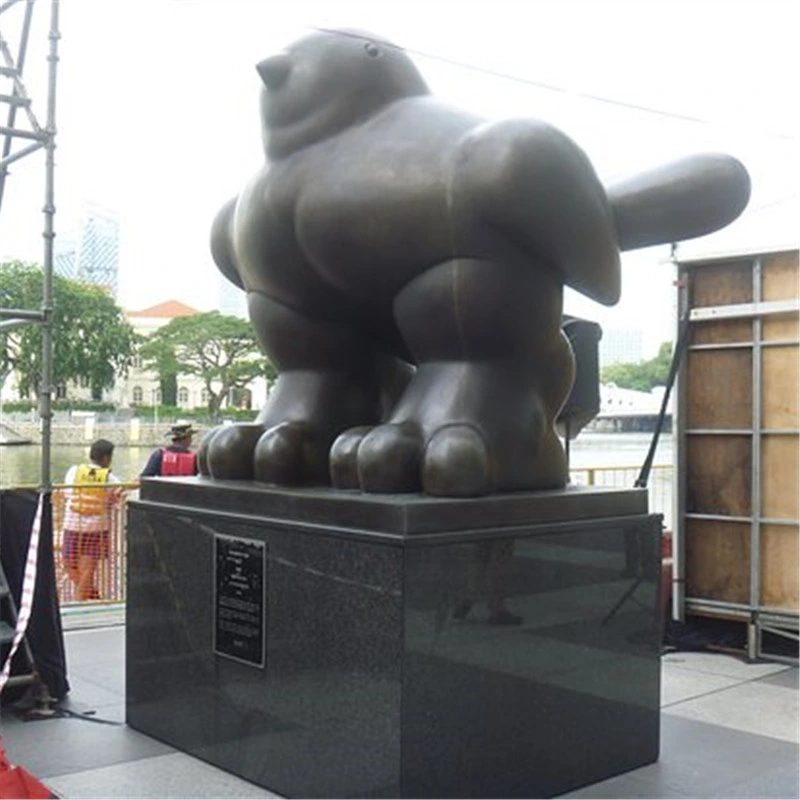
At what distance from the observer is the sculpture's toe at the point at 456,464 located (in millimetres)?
2969

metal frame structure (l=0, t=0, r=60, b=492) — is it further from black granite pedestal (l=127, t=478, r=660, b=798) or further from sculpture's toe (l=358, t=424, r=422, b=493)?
sculpture's toe (l=358, t=424, r=422, b=493)

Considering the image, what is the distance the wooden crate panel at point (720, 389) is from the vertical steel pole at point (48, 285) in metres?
3.41

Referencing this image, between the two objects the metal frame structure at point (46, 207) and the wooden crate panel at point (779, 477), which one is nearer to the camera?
the metal frame structure at point (46, 207)

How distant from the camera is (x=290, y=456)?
3412 mm

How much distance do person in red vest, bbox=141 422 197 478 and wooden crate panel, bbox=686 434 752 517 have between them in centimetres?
312

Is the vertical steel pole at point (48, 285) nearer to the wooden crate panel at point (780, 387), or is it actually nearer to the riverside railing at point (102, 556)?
the riverside railing at point (102, 556)

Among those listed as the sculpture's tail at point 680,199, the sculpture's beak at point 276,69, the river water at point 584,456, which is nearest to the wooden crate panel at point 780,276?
the river water at point 584,456

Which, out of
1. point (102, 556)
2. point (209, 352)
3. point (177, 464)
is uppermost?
point (209, 352)

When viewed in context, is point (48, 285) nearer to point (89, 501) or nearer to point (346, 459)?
point (346, 459)

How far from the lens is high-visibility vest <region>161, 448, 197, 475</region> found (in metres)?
6.67

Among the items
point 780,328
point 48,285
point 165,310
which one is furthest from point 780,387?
point 165,310

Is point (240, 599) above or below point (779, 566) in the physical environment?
above

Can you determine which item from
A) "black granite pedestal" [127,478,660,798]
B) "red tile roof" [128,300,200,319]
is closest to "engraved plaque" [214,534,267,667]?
"black granite pedestal" [127,478,660,798]

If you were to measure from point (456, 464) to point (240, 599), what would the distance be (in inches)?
35.3
